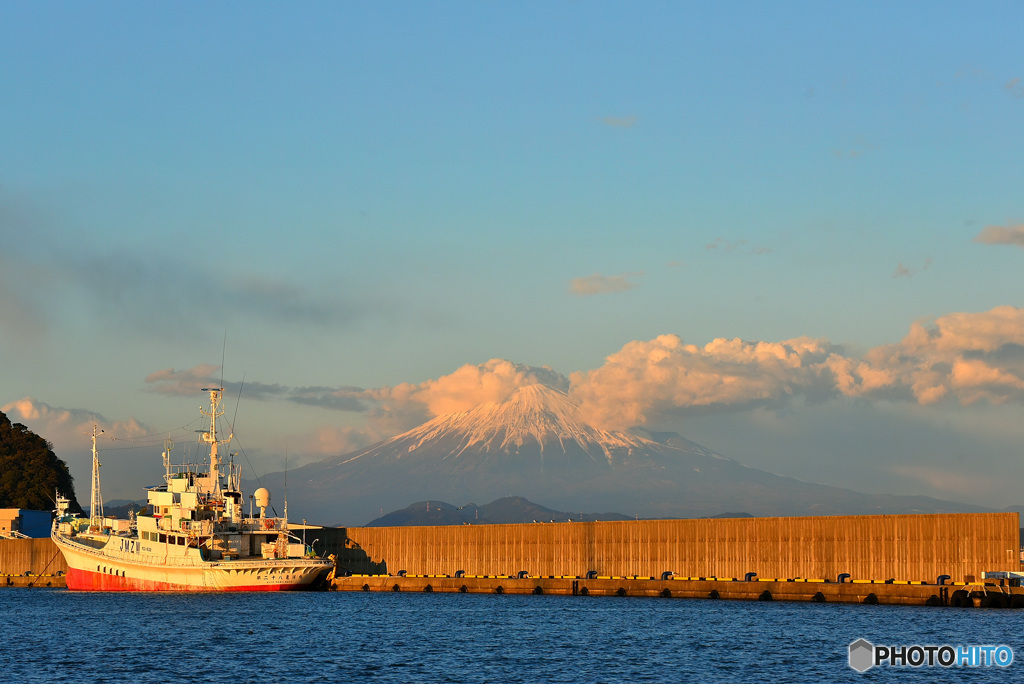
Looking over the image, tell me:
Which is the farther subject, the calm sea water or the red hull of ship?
the red hull of ship

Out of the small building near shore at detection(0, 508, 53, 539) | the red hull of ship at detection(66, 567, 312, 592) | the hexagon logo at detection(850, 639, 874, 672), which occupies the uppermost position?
the hexagon logo at detection(850, 639, 874, 672)

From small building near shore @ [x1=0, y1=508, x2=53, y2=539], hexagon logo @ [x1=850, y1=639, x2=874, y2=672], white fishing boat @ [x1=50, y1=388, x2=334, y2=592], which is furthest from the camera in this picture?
small building near shore @ [x1=0, y1=508, x2=53, y2=539]

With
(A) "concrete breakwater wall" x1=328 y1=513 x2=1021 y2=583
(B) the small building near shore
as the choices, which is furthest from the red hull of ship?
(B) the small building near shore

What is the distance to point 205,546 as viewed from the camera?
302 feet

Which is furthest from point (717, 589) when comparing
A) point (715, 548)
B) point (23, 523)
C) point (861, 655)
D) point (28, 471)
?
point (28, 471)

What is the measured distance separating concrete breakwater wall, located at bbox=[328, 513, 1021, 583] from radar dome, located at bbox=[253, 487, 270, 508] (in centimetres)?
878

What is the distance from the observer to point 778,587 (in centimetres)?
7412

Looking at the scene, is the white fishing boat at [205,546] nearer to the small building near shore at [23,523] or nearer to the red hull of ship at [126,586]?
the red hull of ship at [126,586]

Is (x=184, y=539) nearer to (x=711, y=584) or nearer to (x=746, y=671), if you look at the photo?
(x=711, y=584)

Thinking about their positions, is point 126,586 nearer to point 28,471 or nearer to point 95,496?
point 95,496

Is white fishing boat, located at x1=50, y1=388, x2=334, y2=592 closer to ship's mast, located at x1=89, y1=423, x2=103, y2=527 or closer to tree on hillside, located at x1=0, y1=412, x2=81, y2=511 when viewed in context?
ship's mast, located at x1=89, y1=423, x2=103, y2=527

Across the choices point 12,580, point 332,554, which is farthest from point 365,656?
point 12,580

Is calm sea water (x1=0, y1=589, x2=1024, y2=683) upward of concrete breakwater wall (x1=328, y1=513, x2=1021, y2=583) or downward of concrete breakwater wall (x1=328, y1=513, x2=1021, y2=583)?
downward

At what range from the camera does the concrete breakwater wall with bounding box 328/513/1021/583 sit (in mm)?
68312
